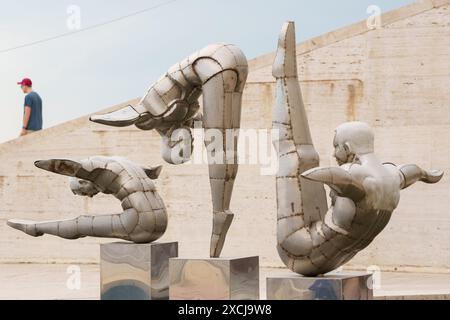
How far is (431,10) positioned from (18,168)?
6.73m

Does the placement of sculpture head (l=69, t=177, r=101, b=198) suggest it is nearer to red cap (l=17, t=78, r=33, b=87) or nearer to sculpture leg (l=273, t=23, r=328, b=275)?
sculpture leg (l=273, t=23, r=328, b=275)

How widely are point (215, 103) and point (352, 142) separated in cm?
155

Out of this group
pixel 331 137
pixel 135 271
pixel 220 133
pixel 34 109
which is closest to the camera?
pixel 220 133

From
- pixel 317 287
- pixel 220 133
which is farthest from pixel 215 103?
pixel 317 287

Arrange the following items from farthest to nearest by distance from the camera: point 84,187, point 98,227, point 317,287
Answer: point 84,187
point 98,227
point 317,287

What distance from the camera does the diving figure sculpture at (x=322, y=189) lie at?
7.66 meters

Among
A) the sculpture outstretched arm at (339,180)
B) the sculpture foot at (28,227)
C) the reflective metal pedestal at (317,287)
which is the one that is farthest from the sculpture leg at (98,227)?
the sculpture outstretched arm at (339,180)

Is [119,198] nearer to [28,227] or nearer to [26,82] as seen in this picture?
[28,227]

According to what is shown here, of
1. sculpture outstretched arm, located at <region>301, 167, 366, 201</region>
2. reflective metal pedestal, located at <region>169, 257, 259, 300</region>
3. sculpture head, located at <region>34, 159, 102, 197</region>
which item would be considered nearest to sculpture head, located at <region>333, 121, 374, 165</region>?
sculpture outstretched arm, located at <region>301, 167, 366, 201</region>

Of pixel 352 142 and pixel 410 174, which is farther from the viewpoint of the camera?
pixel 410 174

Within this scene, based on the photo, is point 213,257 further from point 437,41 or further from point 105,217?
point 437,41

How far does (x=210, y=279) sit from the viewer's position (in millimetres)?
8664

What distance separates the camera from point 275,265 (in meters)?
14.5
